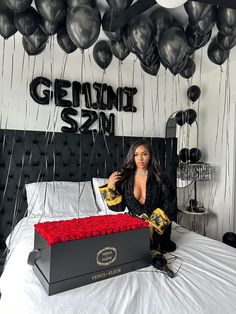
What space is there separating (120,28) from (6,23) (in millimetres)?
705

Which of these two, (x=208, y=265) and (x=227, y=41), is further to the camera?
(x=227, y=41)

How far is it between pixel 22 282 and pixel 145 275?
0.57 metres

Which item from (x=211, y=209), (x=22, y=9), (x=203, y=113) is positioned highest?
(x=22, y=9)

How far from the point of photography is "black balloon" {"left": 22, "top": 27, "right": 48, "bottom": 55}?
5.39ft

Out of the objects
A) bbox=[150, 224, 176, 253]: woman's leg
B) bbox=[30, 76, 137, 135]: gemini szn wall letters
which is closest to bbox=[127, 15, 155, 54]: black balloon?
bbox=[30, 76, 137, 135]: gemini szn wall letters

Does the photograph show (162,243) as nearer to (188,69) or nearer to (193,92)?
(188,69)

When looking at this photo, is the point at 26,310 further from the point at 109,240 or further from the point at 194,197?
the point at 194,197

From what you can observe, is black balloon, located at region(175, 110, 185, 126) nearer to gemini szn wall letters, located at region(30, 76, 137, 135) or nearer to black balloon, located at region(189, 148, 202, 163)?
black balloon, located at region(189, 148, 202, 163)

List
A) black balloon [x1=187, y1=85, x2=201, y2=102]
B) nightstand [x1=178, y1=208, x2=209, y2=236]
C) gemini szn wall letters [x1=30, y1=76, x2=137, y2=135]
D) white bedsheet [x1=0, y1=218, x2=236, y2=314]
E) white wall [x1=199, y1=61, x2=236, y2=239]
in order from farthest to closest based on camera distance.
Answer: nightstand [x1=178, y1=208, x2=209, y2=236], white wall [x1=199, y1=61, x2=236, y2=239], black balloon [x1=187, y1=85, x2=201, y2=102], gemini szn wall letters [x1=30, y1=76, x2=137, y2=135], white bedsheet [x1=0, y1=218, x2=236, y2=314]

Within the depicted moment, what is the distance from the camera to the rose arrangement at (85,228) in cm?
105

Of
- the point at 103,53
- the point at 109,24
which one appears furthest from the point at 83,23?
the point at 103,53

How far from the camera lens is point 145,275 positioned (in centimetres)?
121

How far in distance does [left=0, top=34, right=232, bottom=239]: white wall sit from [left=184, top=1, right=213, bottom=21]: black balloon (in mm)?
1149

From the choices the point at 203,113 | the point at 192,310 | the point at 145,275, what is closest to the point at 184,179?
the point at 203,113
